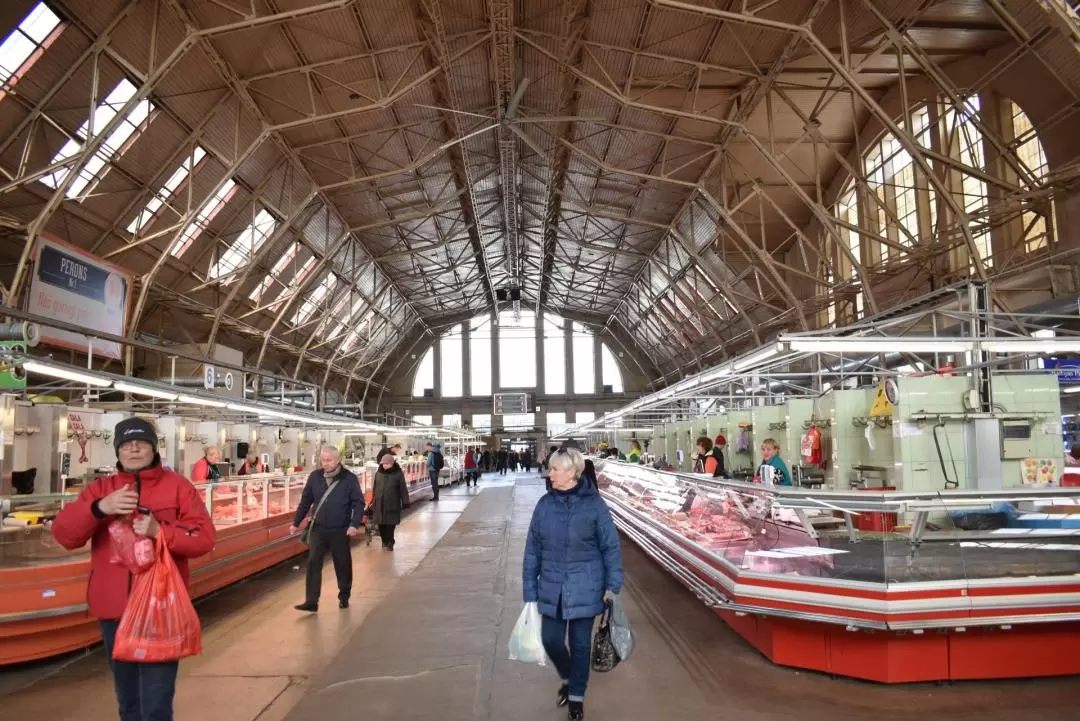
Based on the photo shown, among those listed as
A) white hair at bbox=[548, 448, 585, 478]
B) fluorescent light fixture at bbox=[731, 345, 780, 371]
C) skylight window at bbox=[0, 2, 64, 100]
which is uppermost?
skylight window at bbox=[0, 2, 64, 100]

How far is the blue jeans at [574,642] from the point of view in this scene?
169 inches

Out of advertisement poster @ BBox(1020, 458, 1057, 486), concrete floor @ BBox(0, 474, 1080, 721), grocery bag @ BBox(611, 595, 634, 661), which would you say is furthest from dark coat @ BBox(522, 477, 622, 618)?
advertisement poster @ BBox(1020, 458, 1057, 486)

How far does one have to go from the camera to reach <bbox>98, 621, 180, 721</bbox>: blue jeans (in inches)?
120

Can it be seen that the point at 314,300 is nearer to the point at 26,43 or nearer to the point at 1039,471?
the point at 26,43

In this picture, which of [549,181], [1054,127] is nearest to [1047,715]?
[1054,127]

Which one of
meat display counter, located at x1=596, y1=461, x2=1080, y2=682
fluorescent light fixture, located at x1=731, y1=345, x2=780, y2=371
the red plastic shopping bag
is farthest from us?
fluorescent light fixture, located at x1=731, y1=345, x2=780, y2=371

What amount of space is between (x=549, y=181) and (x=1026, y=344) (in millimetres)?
17356

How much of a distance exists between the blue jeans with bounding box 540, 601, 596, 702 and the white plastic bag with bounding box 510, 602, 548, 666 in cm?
3

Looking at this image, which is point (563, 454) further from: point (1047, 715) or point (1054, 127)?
point (1054, 127)

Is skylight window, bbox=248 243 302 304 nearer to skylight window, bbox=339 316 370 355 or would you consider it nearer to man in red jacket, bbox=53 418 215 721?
skylight window, bbox=339 316 370 355

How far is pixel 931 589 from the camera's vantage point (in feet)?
15.3

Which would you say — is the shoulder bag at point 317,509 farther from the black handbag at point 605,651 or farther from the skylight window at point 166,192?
the skylight window at point 166,192

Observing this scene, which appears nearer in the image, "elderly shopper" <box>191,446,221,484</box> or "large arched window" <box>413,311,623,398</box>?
"elderly shopper" <box>191,446,221,484</box>

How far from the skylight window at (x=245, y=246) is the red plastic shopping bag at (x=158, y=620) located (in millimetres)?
18864
